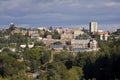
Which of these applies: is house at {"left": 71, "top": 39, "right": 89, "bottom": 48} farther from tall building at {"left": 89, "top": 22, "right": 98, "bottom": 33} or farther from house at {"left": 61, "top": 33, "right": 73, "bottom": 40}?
tall building at {"left": 89, "top": 22, "right": 98, "bottom": 33}

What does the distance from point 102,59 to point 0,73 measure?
1368 cm

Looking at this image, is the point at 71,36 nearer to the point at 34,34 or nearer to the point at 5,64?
the point at 34,34

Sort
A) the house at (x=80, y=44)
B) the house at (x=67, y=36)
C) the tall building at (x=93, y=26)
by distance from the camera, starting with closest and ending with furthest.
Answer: the house at (x=80, y=44)
the house at (x=67, y=36)
the tall building at (x=93, y=26)

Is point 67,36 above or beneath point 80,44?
above

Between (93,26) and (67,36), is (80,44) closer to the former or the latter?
(67,36)

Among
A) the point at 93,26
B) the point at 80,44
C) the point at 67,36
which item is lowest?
the point at 80,44

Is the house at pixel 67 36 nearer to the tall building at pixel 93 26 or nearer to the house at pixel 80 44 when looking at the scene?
the house at pixel 80 44

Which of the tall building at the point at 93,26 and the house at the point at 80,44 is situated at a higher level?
the tall building at the point at 93,26

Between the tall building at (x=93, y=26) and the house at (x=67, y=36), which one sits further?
the tall building at (x=93, y=26)

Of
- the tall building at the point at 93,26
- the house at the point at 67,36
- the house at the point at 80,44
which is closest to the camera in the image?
the house at the point at 80,44

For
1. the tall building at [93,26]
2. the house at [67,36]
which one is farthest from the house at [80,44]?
the tall building at [93,26]

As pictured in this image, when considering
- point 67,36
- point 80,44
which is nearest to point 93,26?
point 67,36

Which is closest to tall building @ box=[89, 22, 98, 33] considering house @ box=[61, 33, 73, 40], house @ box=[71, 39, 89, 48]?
house @ box=[61, 33, 73, 40]

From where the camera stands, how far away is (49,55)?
81.1 m
